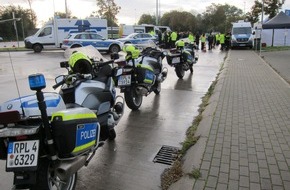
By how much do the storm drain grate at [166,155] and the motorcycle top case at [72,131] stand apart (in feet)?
5.34

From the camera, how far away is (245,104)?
681 cm

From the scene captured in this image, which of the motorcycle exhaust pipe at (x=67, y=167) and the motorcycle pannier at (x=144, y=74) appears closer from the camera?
the motorcycle exhaust pipe at (x=67, y=167)

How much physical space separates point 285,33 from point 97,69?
2955cm

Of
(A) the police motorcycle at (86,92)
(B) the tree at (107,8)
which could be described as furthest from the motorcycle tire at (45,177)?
(B) the tree at (107,8)

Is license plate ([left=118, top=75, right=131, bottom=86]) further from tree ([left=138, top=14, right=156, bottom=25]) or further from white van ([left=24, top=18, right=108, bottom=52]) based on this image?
tree ([left=138, top=14, right=156, bottom=25])

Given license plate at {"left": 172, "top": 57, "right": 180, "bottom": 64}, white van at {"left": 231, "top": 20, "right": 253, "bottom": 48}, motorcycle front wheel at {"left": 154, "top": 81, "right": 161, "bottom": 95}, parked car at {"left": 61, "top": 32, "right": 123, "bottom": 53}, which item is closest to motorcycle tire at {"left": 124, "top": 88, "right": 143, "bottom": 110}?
motorcycle front wheel at {"left": 154, "top": 81, "right": 161, "bottom": 95}

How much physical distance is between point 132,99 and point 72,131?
13.6 ft

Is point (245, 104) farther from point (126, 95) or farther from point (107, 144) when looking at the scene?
point (107, 144)

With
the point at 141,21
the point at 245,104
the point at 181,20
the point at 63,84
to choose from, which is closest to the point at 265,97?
the point at 245,104

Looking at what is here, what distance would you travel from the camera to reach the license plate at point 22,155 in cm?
262

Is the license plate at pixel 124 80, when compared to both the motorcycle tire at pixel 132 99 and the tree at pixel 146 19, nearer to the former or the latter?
the motorcycle tire at pixel 132 99

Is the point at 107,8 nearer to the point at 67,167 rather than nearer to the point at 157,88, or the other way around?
the point at 157,88

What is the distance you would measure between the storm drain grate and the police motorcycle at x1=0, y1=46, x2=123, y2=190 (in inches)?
60.4

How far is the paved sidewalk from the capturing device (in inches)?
138
